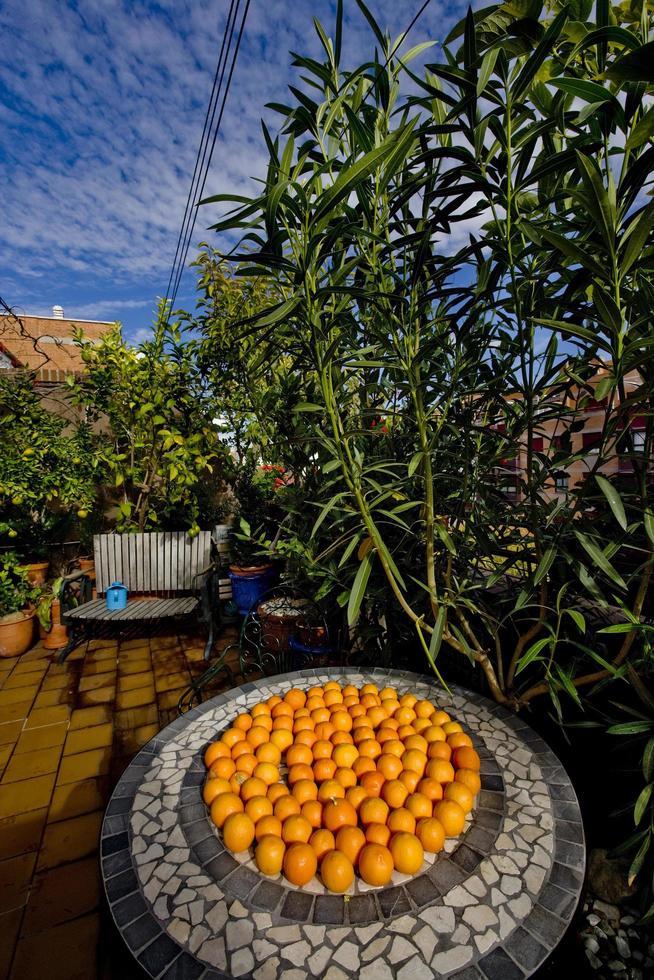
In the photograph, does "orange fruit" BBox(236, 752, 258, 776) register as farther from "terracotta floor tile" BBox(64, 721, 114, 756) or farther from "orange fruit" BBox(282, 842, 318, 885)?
"terracotta floor tile" BBox(64, 721, 114, 756)

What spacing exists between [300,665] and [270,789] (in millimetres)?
1424

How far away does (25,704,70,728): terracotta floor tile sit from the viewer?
7.35 ft

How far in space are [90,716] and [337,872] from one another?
2.15 meters

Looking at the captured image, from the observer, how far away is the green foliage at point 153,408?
3270 mm

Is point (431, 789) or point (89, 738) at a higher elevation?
point (431, 789)

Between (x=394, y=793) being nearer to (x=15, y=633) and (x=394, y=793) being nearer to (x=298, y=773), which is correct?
(x=298, y=773)

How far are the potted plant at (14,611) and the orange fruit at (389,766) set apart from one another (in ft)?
10.2

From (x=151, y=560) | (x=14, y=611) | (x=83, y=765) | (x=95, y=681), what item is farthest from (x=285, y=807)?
(x=14, y=611)

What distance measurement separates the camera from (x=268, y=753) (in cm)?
99

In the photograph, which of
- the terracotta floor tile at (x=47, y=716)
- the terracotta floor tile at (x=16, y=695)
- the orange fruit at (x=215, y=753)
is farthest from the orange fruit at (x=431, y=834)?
the terracotta floor tile at (x=16, y=695)

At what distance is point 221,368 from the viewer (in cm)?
341

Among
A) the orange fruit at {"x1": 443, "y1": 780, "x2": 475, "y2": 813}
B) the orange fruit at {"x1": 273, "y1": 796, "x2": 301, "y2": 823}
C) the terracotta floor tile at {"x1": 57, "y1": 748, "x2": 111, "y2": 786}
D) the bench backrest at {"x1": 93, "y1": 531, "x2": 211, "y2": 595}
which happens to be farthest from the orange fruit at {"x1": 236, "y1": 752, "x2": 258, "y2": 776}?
the bench backrest at {"x1": 93, "y1": 531, "x2": 211, "y2": 595}

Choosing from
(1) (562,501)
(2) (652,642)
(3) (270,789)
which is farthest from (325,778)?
(1) (562,501)

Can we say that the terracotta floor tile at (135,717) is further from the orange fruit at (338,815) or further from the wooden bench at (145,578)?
the orange fruit at (338,815)
